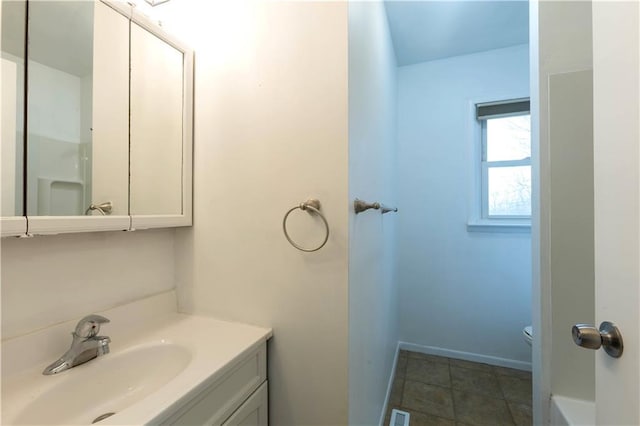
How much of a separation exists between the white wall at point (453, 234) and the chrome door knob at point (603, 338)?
1.76 m

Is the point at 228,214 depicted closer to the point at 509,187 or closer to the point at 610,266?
the point at 610,266

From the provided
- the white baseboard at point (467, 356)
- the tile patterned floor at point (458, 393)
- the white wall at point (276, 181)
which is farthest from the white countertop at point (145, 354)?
the white baseboard at point (467, 356)

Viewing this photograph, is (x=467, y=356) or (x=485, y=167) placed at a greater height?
(x=485, y=167)

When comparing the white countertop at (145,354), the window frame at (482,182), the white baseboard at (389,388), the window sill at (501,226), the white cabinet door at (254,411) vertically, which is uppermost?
the window frame at (482,182)

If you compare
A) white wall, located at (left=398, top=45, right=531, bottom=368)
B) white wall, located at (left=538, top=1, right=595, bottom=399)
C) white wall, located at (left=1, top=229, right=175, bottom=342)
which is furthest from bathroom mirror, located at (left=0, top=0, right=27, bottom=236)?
white wall, located at (left=398, top=45, right=531, bottom=368)

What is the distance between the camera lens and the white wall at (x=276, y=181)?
2.96ft

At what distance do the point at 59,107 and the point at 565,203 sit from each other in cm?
178

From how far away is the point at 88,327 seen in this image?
79 cm

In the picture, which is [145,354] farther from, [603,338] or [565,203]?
[565,203]

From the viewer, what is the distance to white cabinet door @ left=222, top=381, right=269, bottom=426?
2.72ft

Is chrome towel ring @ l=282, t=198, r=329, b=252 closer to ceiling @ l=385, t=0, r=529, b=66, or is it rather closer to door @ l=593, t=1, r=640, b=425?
door @ l=593, t=1, r=640, b=425

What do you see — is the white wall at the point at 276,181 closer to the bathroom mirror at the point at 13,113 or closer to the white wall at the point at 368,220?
the white wall at the point at 368,220

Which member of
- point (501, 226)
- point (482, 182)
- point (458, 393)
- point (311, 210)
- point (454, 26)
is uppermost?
point (454, 26)

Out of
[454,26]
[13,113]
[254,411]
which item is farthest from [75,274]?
[454,26]
